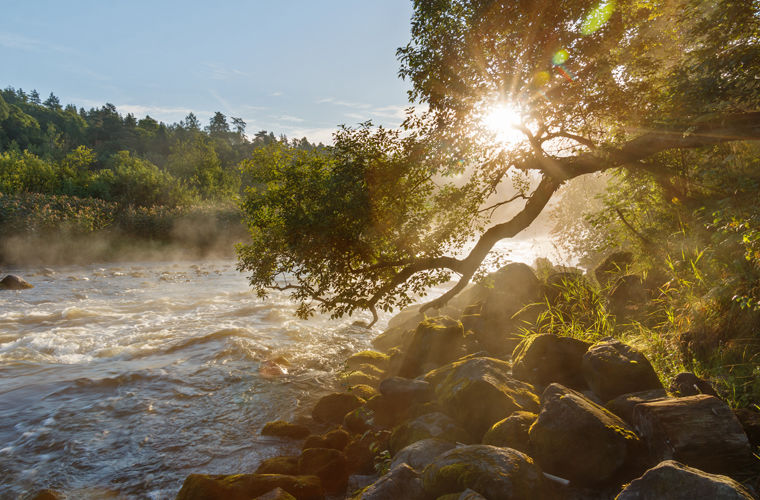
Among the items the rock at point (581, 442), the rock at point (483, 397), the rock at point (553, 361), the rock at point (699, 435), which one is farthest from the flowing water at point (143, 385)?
the rock at point (699, 435)

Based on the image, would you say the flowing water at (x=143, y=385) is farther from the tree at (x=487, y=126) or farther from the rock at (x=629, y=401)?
the rock at (x=629, y=401)

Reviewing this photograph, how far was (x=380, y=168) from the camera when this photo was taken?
8516mm

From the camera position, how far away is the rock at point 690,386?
4.55 meters

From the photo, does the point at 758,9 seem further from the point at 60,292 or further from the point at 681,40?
the point at 60,292

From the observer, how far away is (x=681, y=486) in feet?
9.96

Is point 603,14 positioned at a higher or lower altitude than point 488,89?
higher

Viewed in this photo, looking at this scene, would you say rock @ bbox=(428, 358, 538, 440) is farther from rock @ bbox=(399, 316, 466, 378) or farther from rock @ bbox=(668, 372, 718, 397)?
rock @ bbox=(399, 316, 466, 378)

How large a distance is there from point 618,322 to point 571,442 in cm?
549

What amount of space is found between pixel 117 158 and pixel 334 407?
276 feet

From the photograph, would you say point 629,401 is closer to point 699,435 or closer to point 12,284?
→ point 699,435

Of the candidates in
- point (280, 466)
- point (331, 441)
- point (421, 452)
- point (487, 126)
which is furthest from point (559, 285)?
point (280, 466)

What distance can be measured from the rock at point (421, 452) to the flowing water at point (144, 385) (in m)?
2.64

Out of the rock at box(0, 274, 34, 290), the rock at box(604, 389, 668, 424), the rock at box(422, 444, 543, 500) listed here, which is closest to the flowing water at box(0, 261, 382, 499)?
the rock at box(0, 274, 34, 290)

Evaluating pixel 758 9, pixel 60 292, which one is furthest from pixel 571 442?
pixel 60 292
